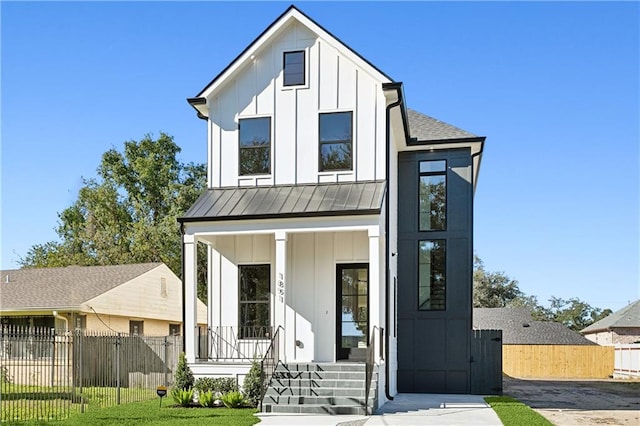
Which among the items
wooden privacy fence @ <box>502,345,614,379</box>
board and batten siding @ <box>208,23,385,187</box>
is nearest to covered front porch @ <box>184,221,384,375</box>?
board and batten siding @ <box>208,23,385,187</box>

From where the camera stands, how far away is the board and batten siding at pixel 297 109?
1554 centimetres

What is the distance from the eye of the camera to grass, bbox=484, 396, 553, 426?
11969 mm

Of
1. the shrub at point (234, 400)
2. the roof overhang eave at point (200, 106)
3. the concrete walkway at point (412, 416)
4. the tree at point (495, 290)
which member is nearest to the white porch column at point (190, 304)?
the shrub at point (234, 400)

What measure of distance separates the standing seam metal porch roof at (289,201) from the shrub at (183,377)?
3.18 metres

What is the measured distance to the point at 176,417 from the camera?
1216 cm

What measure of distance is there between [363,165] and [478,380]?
747cm

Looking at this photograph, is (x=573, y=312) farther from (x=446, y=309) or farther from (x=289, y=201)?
(x=289, y=201)

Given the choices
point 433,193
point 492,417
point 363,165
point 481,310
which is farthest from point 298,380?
point 481,310

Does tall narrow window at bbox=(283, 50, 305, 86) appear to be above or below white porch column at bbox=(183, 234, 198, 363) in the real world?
above

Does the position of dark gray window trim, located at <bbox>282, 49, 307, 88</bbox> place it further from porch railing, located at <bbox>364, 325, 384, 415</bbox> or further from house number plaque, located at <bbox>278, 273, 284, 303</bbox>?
porch railing, located at <bbox>364, 325, 384, 415</bbox>

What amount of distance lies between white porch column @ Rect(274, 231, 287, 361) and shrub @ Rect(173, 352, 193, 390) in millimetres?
2063

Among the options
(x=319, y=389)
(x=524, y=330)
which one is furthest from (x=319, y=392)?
(x=524, y=330)

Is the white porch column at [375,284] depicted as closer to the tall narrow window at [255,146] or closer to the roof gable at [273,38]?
the tall narrow window at [255,146]

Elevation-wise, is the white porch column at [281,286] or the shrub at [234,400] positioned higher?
the white porch column at [281,286]
